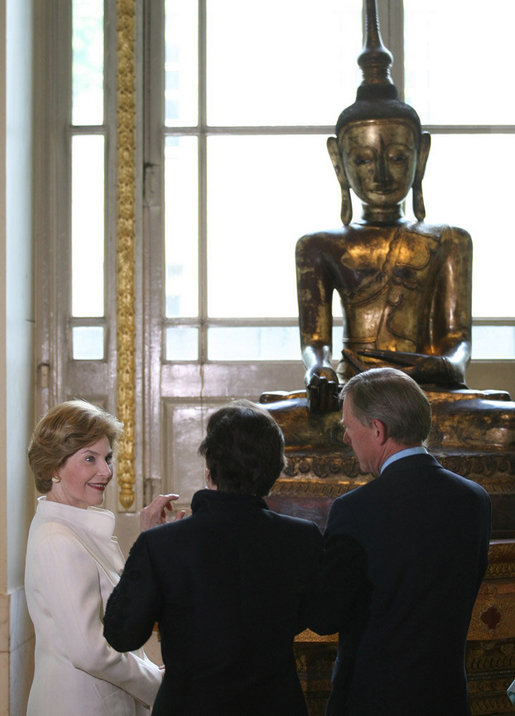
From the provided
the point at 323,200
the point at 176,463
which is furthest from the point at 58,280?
the point at 323,200

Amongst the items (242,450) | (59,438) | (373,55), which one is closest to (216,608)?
(242,450)

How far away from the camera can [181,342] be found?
16.7 feet

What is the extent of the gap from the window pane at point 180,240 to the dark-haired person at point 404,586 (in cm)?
326

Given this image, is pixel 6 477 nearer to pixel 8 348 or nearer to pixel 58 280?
pixel 8 348

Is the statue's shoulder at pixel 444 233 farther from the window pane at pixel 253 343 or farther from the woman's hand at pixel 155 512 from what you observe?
the woman's hand at pixel 155 512

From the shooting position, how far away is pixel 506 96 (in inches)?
206

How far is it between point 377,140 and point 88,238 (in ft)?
5.50

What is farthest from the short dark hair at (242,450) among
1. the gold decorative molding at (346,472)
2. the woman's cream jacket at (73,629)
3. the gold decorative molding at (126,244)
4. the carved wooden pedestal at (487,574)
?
the gold decorative molding at (126,244)

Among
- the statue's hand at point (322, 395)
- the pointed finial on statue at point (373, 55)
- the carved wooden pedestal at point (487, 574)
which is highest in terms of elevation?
the pointed finial on statue at point (373, 55)

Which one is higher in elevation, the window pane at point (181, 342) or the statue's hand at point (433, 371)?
the window pane at point (181, 342)

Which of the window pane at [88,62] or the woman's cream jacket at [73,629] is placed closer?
the woman's cream jacket at [73,629]

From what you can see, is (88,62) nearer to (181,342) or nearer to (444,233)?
(181,342)

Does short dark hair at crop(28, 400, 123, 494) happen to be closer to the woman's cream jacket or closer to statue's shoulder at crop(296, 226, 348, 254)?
the woman's cream jacket

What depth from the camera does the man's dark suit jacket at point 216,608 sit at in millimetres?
1700
